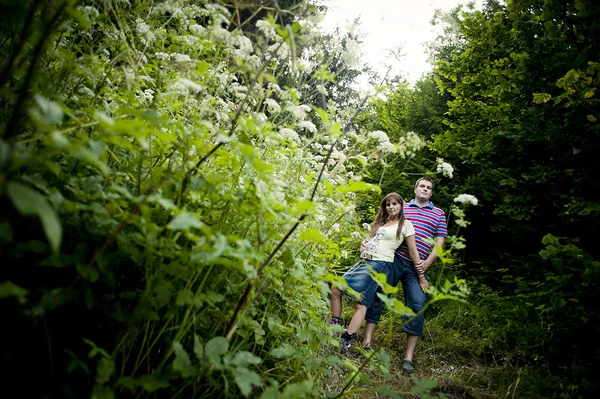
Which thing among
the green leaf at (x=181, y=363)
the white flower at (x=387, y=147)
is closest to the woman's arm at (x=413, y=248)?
the white flower at (x=387, y=147)

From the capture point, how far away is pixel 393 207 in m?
3.49

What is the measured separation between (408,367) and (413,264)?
41.7 inches

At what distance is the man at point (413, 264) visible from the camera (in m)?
3.30

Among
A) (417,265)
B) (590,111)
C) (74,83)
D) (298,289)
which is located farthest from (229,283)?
(590,111)

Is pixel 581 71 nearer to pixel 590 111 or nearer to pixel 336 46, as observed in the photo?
pixel 590 111

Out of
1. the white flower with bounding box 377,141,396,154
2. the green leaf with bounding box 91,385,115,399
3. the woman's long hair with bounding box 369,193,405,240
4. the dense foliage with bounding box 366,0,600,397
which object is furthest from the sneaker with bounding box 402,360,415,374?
the green leaf with bounding box 91,385,115,399

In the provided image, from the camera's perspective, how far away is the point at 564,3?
2896 mm

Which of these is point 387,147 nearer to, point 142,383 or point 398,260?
point 142,383

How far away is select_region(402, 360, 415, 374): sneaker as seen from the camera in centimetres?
292

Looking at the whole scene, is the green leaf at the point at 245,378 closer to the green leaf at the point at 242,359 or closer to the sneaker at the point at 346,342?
the green leaf at the point at 242,359

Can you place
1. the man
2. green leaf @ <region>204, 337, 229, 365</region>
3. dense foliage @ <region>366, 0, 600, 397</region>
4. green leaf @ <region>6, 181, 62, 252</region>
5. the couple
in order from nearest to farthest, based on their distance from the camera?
green leaf @ <region>6, 181, 62, 252</region>
green leaf @ <region>204, 337, 229, 365</region>
dense foliage @ <region>366, 0, 600, 397</region>
the couple
the man

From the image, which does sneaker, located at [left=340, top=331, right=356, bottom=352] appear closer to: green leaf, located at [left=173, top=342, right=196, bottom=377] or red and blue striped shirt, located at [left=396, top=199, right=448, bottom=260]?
red and blue striped shirt, located at [left=396, top=199, right=448, bottom=260]

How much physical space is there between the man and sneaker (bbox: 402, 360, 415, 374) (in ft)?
0.46

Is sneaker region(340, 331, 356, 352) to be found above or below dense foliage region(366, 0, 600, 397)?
below
